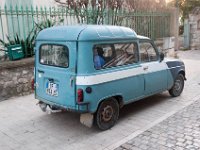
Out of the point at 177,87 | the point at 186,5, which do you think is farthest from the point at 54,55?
the point at 186,5

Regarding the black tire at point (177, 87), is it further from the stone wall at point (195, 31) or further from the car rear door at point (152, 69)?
the stone wall at point (195, 31)

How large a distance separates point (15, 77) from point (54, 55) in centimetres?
264

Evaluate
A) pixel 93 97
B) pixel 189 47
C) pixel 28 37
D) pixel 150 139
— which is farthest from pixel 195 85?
pixel 189 47

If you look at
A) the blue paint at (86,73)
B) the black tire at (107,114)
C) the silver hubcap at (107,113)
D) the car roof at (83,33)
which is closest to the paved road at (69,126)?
the black tire at (107,114)

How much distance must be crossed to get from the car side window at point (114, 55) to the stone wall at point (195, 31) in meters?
13.0

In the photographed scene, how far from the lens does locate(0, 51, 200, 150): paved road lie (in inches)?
180

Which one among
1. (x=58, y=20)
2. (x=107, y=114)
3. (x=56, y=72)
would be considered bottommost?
(x=107, y=114)

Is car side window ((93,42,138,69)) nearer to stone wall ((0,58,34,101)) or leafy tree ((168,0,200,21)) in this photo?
stone wall ((0,58,34,101))

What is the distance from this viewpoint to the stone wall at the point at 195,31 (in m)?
17.3

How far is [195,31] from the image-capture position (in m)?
17.4

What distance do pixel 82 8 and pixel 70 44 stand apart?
5.30 metres

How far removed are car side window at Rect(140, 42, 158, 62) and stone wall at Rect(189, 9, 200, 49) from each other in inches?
482

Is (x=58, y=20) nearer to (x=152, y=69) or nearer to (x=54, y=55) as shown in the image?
(x=54, y=55)

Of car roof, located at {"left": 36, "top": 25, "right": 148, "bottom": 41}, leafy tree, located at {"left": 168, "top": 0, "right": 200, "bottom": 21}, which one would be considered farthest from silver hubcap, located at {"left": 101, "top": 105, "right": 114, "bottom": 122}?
leafy tree, located at {"left": 168, "top": 0, "right": 200, "bottom": 21}
